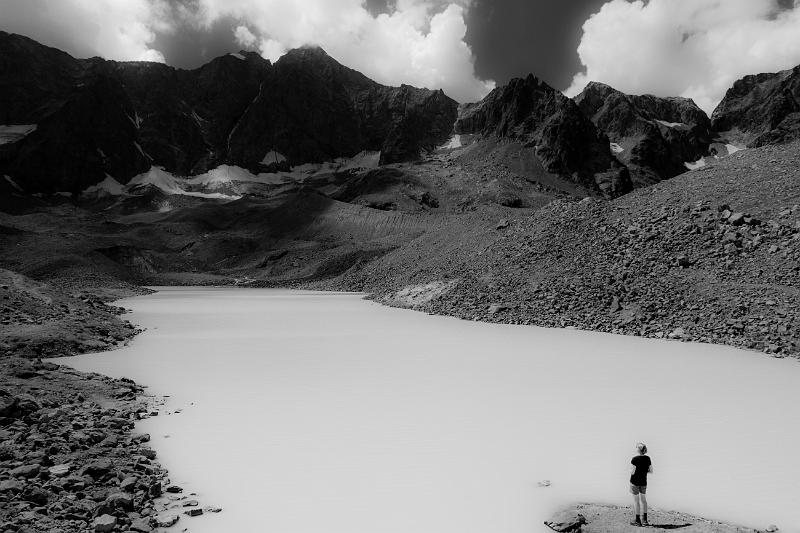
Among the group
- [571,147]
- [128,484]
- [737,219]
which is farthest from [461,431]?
[571,147]

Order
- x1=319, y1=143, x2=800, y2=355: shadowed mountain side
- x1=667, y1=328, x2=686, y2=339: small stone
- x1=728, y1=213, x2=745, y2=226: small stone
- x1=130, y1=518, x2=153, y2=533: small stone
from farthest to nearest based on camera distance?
x1=728, y1=213, x2=745, y2=226: small stone < x1=319, y1=143, x2=800, y2=355: shadowed mountain side < x1=667, y1=328, x2=686, y2=339: small stone < x1=130, y1=518, x2=153, y2=533: small stone

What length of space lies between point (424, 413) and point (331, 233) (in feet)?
Result: 366

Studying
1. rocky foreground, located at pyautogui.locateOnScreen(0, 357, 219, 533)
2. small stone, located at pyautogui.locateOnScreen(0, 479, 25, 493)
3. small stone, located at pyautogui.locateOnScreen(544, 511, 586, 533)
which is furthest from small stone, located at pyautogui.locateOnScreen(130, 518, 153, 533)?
small stone, located at pyautogui.locateOnScreen(544, 511, 586, 533)

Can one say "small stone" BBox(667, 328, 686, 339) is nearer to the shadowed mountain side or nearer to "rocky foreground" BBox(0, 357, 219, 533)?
the shadowed mountain side

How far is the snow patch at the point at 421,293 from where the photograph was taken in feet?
153

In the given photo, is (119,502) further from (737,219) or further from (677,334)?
(737,219)

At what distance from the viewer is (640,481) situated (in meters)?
7.85

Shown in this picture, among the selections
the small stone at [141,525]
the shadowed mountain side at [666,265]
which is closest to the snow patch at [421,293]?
the shadowed mountain side at [666,265]

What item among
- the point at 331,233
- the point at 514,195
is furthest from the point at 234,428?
the point at 514,195

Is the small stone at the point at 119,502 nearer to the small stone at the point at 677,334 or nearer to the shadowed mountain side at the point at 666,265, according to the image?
the shadowed mountain side at the point at 666,265

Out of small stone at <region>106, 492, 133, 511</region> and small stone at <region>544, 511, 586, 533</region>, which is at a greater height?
small stone at <region>544, 511, 586, 533</region>

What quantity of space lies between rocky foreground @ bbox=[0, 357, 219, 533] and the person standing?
6424 millimetres

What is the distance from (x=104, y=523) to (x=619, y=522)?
728cm

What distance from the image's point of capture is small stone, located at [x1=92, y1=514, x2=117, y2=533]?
24.1ft
